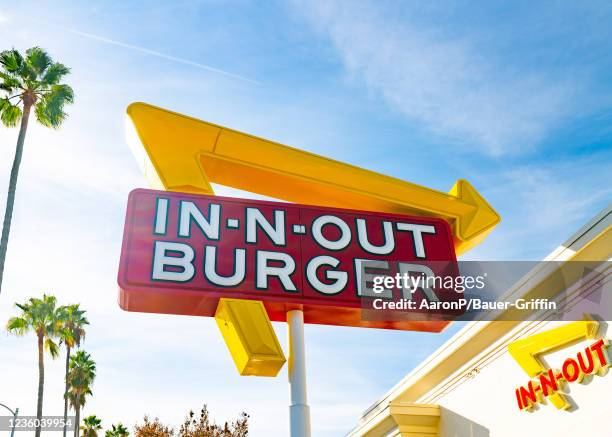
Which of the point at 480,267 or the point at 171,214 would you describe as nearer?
the point at 171,214

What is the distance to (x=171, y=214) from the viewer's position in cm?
861

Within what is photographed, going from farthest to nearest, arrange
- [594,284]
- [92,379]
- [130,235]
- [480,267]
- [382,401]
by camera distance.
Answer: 1. [92,379]
2. [382,401]
3. [480,267]
4. [594,284]
5. [130,235]

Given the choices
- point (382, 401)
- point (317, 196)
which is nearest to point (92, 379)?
point (382, 401)

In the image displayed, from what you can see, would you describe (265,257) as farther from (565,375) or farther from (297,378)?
(565,375)

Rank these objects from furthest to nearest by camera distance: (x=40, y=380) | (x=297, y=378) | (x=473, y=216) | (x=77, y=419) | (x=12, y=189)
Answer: (x=77, y=419) < (x=40, y=380) < (x=12, y=189) < (x=473, y=216) < (x=297, y=378)

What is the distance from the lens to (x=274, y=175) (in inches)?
390

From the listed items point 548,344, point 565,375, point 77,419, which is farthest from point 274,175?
point 77,419

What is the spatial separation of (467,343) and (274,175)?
4705 mm

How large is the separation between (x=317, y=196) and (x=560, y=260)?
389 centimetres

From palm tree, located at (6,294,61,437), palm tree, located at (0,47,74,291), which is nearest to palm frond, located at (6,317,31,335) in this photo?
palm tree, located at (6,294,61,437)

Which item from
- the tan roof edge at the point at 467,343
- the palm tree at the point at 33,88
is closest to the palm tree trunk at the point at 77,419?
the palm tree at the point at 33,88

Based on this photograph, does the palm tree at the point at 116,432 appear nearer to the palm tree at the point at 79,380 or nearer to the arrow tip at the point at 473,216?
the palm tree at the point at 79,380

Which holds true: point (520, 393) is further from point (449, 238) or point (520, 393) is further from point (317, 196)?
point (317, 196)

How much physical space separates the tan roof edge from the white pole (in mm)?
3810
